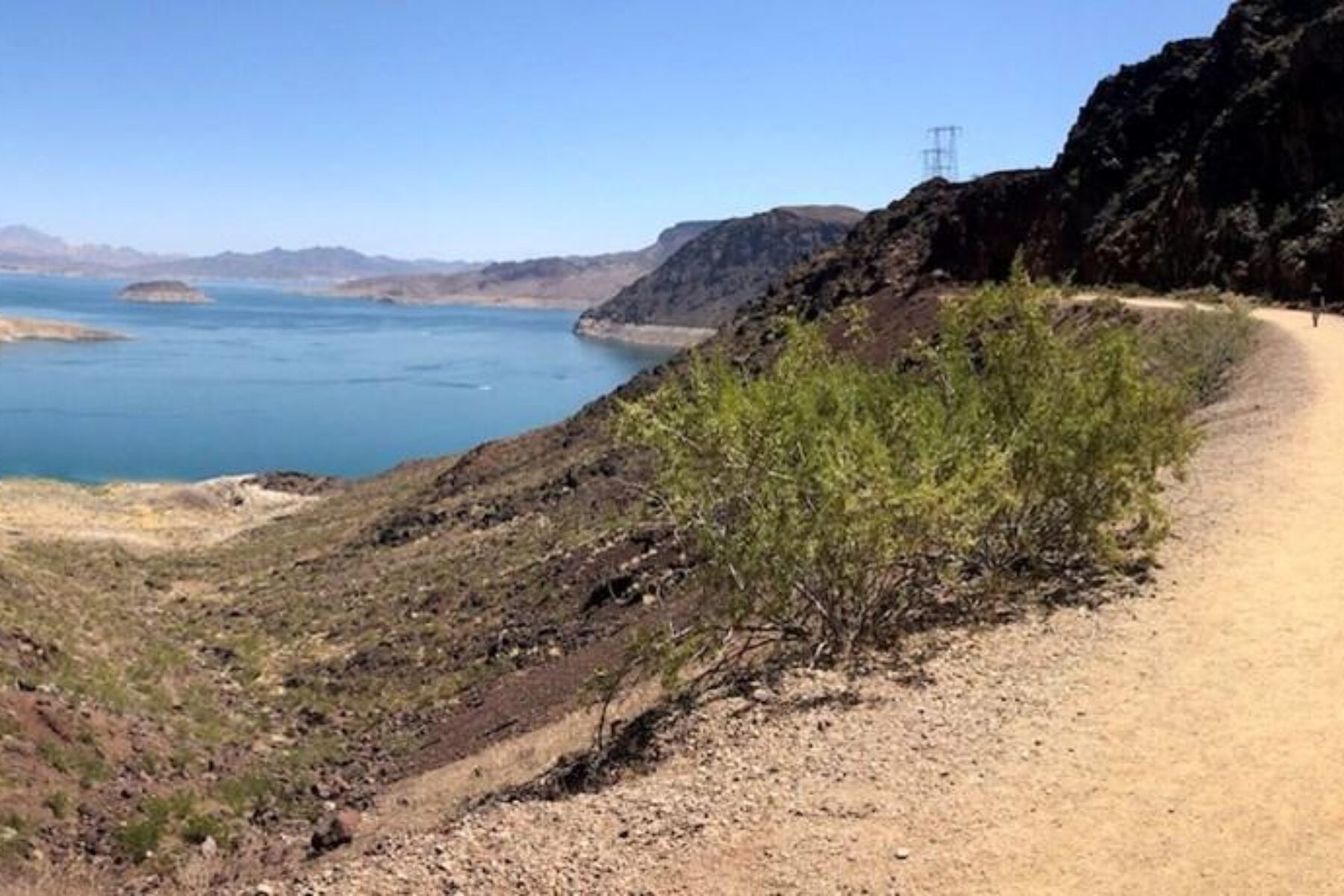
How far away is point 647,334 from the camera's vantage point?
184m

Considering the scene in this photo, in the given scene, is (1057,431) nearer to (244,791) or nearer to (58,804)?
(244,791)

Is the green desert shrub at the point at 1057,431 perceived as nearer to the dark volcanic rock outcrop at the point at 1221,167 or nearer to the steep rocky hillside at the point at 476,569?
the steep rocky hillside at the point at 476,569

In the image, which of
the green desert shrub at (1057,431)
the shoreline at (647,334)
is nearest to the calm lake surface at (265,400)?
the shoreline at (647,334)

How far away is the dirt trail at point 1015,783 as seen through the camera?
7078 millimetres

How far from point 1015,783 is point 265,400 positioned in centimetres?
9494

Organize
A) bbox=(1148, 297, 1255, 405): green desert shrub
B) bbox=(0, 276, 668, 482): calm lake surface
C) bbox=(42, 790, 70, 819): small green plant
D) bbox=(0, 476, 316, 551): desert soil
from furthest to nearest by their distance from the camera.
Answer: bbox=(0, 276, 668, 482): calm lake surface → bbox=(0, 476, 316, 551): desert soil → bbox=(1148, 297, 1255, 405): green desert shrub → bbox=(42, 790, 70, 819): small green plant

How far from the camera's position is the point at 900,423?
11.4m

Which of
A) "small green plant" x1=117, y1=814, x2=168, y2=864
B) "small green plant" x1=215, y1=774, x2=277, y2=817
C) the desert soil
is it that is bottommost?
the desert soil

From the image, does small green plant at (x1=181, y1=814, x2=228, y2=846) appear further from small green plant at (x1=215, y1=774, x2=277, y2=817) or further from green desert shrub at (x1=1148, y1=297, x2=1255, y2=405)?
green desert shrub at (x1=1148, y1=297, x2=1255, y2=405)

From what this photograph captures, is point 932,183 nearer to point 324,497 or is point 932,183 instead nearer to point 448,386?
point 324,497

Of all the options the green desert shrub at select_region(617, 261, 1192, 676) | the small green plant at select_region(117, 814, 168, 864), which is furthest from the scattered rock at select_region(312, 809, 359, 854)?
the green desert shrub at select_region(617, 261, 1192, 676)

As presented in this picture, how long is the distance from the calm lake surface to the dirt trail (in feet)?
197

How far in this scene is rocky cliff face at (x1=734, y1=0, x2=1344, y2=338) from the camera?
3466cm

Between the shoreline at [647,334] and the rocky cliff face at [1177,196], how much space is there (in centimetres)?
11037
